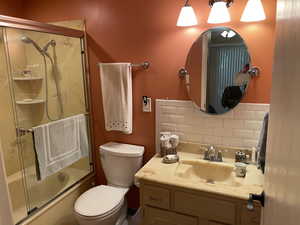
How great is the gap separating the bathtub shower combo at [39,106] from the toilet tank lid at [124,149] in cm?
32

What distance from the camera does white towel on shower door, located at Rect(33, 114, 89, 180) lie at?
187 cm

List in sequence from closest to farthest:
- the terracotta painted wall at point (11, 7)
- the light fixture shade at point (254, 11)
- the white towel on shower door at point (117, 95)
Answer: the light fixture shade at point (254, 11), the white towel on shower door at point (117, 95), the terracotta painted wall at point (11, 7)

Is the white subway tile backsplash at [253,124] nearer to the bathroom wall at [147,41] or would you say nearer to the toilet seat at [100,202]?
the bathroom wall at [147,41]

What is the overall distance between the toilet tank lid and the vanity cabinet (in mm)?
450

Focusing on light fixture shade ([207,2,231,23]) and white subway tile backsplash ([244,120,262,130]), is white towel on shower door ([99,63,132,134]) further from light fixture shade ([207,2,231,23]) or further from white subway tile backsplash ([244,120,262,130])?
white subway tile backsplash ([244,120,262,130])

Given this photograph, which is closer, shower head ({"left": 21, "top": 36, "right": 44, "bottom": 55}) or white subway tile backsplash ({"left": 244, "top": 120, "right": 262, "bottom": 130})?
white subway tile backsplash ({"left": 244, "top": 120, "right": 262, "bottom": 130})

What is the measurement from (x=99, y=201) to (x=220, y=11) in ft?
5.91

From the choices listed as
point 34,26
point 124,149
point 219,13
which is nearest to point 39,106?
point 34,26

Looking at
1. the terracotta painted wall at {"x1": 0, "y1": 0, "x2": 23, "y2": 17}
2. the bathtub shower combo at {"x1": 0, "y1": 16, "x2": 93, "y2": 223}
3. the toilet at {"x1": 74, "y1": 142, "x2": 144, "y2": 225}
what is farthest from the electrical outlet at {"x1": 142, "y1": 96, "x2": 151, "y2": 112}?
the terracotta painted wall at {"x1": 0, "y1": 0, "x2": 23, "y2": 17}

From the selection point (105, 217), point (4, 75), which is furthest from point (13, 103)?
point (105, 217)

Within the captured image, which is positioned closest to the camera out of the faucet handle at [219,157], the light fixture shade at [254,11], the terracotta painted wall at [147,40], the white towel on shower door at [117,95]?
the light fixture shade at [254,11]

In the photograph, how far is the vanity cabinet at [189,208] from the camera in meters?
1.39

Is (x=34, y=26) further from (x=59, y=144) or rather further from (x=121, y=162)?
(x=121, y=162)

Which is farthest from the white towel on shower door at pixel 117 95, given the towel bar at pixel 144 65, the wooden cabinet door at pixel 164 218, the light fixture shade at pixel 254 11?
the light fixture shade at pixel 254 11
